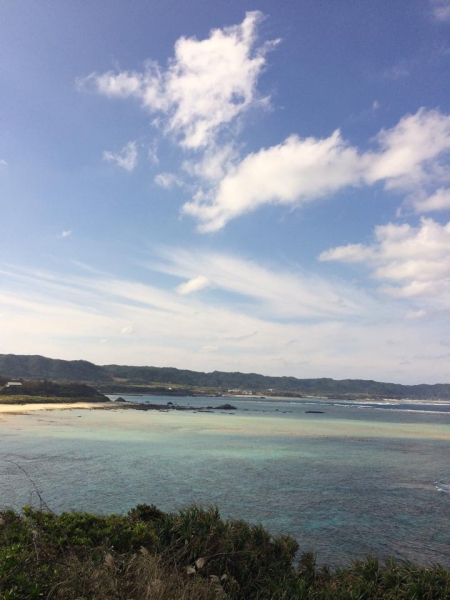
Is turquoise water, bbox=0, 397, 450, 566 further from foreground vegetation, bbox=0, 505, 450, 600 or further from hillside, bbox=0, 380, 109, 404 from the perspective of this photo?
hillside, bbox=0, 380, 109, 404

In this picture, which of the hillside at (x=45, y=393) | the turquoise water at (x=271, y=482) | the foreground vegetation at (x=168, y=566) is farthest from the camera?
the hillside at (x=45, y=393)

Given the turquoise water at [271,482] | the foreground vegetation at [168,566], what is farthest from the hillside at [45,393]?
the foreground vegetation at [168,566]

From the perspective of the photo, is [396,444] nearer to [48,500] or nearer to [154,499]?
[154,499]

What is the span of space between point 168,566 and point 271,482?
887 inches

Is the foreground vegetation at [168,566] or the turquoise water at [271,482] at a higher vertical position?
the foreground vegetation at [168,566]

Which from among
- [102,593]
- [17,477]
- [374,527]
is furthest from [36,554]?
[17,477]

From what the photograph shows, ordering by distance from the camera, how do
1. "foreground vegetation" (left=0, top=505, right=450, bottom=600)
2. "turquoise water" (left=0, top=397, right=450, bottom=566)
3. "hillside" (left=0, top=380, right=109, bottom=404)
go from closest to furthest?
"foreground vegetation" (left=0, top=505, right=450, bottom=600)
"turquoise water" (left=0, top=397, right=450, bottom=566)
"hillside" (left=0, top=380, right=109, bottom=404)

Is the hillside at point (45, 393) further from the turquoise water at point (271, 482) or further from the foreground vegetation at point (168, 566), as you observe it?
the foreground vegetation at point (168, 566)

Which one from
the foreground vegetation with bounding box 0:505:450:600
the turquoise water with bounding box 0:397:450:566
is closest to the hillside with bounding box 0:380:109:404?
the turquoise water with bounding box 0:397:450:566

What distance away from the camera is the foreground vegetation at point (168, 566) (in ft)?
29.3

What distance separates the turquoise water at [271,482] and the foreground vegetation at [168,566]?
5.66 meters

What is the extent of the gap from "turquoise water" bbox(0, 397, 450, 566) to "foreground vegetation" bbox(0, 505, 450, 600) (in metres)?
5.66

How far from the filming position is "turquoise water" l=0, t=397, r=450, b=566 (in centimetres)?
2186

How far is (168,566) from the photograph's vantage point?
479 inches
